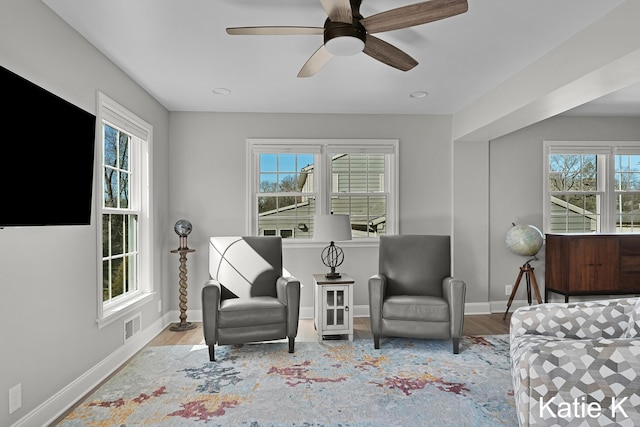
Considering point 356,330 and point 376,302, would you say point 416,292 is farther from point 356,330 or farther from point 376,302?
point 356,330

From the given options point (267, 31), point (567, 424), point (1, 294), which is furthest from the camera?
point (267, 31)

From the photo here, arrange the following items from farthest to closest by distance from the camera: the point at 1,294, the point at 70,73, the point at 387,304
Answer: the point at 387,304, the point at 70,73, the point at 1,294

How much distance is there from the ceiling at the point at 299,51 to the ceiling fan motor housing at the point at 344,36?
0.34 metres

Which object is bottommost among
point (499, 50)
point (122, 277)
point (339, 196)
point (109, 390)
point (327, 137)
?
point (109, 390)

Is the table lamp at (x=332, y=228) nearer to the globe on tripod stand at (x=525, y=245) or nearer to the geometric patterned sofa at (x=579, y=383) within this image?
the globe on tripod stand at (x=525, y=245)

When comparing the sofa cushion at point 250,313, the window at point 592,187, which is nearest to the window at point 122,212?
the sofa cushion at point 250,313

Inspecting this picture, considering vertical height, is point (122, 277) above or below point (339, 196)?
below

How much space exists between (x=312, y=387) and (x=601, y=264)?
143 inches

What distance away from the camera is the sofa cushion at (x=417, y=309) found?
3664 mm

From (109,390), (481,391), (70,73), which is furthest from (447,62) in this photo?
(109,390)

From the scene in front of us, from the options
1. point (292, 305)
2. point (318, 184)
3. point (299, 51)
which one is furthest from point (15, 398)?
point (318, 184)

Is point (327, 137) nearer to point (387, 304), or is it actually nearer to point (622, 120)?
point (387, 304)

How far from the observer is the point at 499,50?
3.10 meters

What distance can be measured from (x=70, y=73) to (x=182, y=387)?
7.49ft
